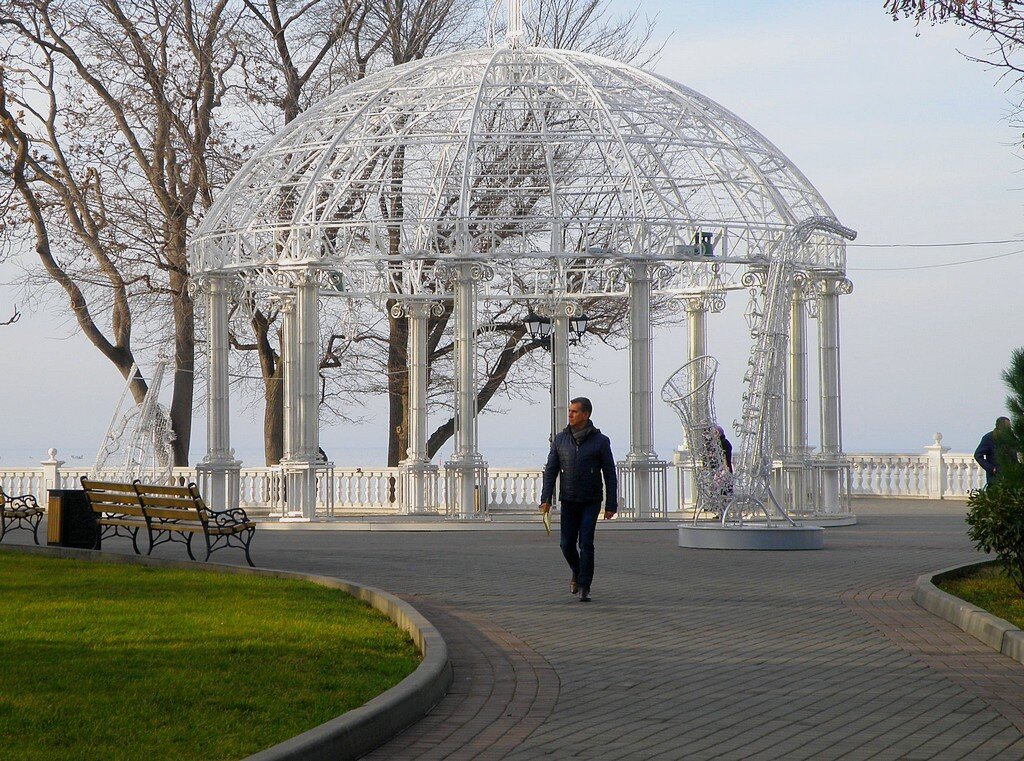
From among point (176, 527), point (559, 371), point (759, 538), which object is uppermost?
point (559, 371)

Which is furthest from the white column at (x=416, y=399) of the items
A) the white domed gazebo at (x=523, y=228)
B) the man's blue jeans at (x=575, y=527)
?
the man's blue jeans at (x=575, y=527)

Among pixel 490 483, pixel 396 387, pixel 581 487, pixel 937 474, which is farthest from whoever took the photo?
pixel 396 387

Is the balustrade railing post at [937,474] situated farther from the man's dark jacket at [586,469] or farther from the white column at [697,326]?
the man's dark jacket at [586,469]

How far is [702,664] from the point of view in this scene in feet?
30.6

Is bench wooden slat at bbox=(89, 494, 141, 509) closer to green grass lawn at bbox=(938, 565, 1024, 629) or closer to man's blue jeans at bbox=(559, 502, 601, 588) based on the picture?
man's blue jeans at bbox=(559, 502, 601, 588)

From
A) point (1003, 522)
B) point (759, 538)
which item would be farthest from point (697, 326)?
point (1003, 522)

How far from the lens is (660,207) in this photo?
24.7m

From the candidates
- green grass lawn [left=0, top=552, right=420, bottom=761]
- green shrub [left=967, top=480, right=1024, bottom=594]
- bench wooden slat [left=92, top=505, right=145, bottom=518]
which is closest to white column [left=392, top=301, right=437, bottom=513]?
bench wooden slat [left=92, top=505, right=145, bottom=518]

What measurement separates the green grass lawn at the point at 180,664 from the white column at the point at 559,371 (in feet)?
48.0

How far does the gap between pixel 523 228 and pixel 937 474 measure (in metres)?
12.1

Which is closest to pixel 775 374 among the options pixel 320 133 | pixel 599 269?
pixel 599 269

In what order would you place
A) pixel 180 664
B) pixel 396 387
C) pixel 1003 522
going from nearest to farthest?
pixel 180 664, pixel 1003 522, pixel 396 387

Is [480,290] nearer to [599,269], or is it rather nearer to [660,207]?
[599,269]

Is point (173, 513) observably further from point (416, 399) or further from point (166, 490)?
point (416, 399)
